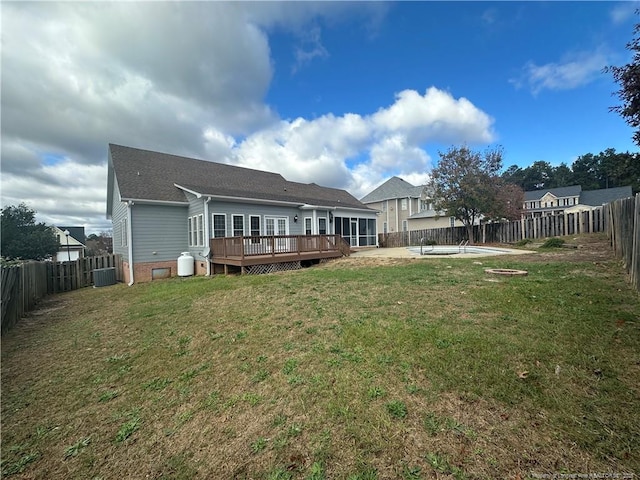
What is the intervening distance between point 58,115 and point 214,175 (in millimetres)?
7694

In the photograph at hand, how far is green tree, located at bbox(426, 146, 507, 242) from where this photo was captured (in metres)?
18.6

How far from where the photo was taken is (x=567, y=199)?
43.7 metres

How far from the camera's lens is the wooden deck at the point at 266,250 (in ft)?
36.6

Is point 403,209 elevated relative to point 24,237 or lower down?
elevated

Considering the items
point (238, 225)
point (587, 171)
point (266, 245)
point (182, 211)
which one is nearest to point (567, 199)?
point (587, 171)

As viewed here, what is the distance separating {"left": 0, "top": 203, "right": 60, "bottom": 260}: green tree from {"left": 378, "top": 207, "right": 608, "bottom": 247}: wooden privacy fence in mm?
36746

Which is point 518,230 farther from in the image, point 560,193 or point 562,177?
point 562,177

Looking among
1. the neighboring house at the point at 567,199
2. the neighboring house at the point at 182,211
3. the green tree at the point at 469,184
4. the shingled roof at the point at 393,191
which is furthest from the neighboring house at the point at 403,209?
the neighboring house at the point at 567,199

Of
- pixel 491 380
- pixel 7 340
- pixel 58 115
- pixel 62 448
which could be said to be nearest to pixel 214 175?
pixel 58 115

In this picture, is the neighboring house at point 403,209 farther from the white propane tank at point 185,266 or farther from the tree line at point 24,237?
the tree line at point 24,237

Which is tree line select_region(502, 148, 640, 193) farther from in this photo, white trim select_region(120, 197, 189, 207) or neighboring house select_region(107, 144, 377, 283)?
white trim select_region(120, 197, 189, 207)

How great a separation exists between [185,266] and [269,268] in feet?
14.7

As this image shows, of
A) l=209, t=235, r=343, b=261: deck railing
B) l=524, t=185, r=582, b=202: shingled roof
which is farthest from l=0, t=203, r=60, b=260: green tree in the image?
l=524, t=185, r=582, b=202: shingled roof

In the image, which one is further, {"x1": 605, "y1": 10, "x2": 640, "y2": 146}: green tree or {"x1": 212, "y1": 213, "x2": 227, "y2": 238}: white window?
{"x1": 212, "y1": 213, "x2": 227, "y2": 238}: white window
